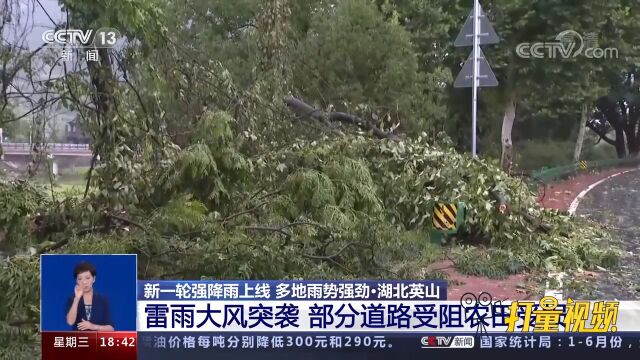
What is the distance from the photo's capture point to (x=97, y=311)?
96.7 inches

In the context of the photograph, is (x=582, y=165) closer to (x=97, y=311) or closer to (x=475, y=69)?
(x=475, y=69)

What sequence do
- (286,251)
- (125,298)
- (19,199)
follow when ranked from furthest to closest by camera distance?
1. (286,251)
2. (19,199)
3. (125,298)

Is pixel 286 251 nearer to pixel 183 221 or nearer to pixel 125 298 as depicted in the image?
pixel 183 221

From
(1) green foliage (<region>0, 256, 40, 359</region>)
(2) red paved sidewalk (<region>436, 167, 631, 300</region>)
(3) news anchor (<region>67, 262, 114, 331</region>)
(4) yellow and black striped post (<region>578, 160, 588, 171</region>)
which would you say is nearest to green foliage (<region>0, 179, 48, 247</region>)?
(1) green foliage (<region>0, 256, 40, 359</region>)

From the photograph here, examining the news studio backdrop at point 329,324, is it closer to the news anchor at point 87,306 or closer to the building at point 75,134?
the news anchor at point 87,306

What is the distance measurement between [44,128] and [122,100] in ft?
1.16

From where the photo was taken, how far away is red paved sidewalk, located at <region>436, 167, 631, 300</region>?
2518mm

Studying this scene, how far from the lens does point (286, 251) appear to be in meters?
2.78

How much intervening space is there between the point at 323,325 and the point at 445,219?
2.83 feet

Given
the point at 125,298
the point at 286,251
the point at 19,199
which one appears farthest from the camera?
the point at 286,251

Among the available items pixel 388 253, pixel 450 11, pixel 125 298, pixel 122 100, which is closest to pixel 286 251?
pixel 388 253

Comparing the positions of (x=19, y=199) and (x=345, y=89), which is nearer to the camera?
(x=19, y=199)

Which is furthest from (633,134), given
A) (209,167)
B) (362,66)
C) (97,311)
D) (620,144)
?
(97,311)

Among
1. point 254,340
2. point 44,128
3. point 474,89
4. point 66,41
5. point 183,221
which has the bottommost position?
point 254,340
